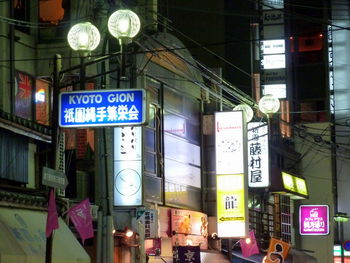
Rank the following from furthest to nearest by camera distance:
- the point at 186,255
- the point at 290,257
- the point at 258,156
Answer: the point at 290,257 < the point at 258,156 < the point at 186,255

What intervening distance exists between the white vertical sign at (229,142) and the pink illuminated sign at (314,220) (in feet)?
44.7

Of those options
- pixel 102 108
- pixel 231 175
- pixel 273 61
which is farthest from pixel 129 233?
pixel 273 61

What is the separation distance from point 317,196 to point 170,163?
54.0 feet

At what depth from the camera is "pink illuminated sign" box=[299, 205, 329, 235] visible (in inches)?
1538

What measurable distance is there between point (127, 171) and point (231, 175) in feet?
20.8

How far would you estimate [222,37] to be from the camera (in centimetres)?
3806

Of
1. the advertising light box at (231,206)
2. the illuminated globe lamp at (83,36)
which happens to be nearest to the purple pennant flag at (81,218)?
the illuminated globe lamp at (83,36)

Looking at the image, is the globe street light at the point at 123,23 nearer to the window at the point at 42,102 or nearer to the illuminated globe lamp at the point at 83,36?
the illuminated globe lamp at the point at 83,36

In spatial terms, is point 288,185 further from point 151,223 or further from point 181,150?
point 151,223

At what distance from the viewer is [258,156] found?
30.2 m

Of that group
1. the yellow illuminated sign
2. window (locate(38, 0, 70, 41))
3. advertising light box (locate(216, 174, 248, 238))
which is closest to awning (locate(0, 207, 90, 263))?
window (locate(38, 0, 70, 41))

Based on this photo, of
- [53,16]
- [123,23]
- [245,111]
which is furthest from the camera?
[245,111]

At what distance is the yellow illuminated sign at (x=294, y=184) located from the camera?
112 feet

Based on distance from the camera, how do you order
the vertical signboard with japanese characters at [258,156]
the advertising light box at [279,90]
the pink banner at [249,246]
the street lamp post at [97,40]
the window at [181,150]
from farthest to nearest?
the advertising light box at [279,90], the vertical signboard with japanese characters at [258,156], the pink banner at [249,246], the window at [181,150], the street lamp post at [97,40]
